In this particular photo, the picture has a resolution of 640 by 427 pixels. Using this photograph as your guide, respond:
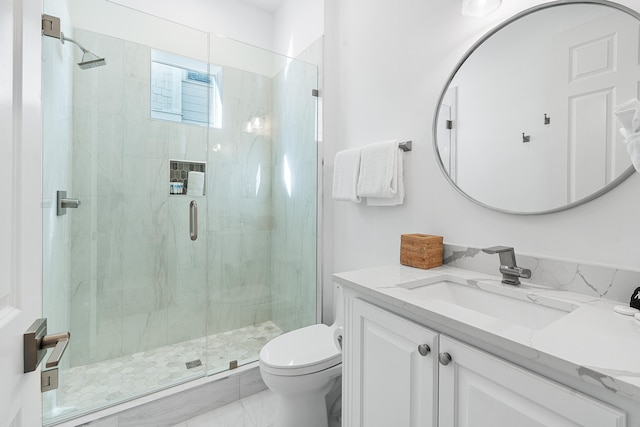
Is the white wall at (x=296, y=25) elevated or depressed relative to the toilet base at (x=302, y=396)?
elevated

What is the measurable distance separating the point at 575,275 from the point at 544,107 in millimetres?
564

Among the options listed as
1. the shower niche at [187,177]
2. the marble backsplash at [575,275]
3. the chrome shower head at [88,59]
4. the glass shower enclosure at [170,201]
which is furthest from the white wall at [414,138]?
the chrome shower head at [88,59]

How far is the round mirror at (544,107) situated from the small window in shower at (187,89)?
1.56 meters

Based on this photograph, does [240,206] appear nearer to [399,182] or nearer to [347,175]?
[347,175]

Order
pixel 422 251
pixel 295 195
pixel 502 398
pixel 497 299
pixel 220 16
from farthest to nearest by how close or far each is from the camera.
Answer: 1. pixel 220 16
2. pixel 295 195
3. pixel 422 251
4. pixel 497 299
5. pixel 502 398

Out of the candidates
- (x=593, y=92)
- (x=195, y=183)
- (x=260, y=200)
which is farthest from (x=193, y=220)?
(x=593, y=92)

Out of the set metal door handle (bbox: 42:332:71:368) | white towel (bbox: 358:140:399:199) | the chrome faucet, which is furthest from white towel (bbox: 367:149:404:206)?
metal door handle (bbox: 42:332:71:368)

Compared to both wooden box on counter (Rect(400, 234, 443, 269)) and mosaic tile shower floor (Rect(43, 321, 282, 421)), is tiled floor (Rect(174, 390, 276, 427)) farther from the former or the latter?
wooden box on counter (Rect(400, 234, 443, 269))

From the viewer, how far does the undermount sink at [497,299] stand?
893 mm

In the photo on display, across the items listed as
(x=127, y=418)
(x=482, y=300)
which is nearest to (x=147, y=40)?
(x=127, y=418)

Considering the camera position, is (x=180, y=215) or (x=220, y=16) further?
(x=220, y=16)

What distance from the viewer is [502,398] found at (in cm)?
64

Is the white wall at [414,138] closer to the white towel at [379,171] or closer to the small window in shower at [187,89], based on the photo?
the white towel at [379,171]

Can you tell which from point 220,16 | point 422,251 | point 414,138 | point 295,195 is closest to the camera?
point 422,251
